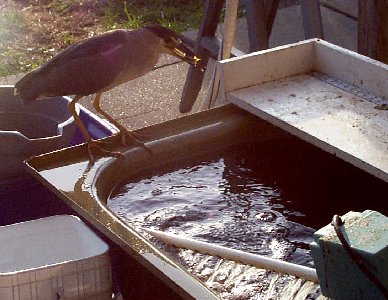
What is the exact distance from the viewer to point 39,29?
6918mm

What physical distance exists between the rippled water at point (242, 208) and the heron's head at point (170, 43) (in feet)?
1.41

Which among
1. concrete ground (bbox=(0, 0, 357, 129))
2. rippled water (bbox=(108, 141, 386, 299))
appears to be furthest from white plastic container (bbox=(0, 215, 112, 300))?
concrete ground (bbox=(0, 0, 357, 129))

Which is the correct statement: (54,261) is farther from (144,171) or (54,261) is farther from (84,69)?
(84,69)


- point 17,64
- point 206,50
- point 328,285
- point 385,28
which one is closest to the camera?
point 328,285

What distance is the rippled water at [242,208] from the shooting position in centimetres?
240

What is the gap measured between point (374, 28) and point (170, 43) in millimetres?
1215

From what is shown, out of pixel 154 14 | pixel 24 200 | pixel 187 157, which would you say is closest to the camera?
pixel 187 157

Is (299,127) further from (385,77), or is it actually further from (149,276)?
(149,276)

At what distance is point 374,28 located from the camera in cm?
420

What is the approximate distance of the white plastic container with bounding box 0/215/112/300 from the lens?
2.42 m

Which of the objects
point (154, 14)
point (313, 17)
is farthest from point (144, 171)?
point (154, 14)

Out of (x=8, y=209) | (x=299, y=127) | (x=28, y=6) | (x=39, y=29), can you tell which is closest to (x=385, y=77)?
(x=299, y=127)

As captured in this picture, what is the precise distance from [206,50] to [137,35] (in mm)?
1307

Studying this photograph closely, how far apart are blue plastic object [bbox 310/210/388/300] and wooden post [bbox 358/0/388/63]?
7.19 ft
